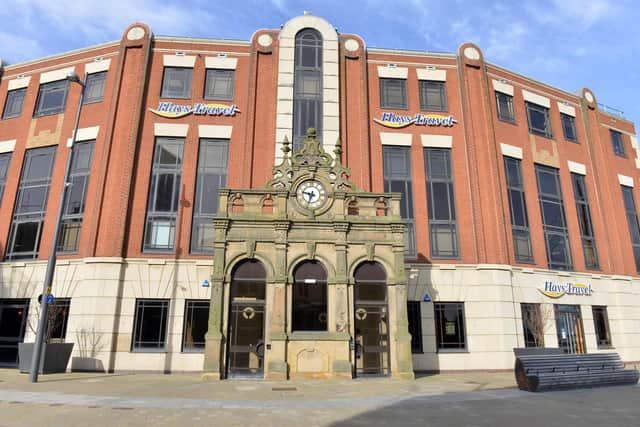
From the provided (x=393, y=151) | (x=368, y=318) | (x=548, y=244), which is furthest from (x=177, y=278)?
(x=548, y=244)

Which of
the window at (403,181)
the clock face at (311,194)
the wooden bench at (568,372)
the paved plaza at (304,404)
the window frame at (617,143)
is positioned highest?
the window frame at (617,143)

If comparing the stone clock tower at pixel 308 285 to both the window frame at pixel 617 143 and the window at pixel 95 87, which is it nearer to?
the window at pixel 95 87

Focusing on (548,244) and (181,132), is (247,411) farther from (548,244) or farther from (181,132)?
(548,244)

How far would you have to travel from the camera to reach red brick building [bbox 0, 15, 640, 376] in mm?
20641

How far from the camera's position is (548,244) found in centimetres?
2448

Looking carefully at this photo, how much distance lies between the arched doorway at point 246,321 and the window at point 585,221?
2088 cm

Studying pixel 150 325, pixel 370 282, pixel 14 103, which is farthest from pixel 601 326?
pixel 14 103

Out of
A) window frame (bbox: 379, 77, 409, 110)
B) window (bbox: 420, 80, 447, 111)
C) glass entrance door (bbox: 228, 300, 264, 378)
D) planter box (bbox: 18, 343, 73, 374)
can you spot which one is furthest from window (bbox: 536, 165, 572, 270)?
planter box (bbox: 18, 343, 73, 374)

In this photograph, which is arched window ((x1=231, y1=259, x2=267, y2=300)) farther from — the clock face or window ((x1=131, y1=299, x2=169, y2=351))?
window ((x1=131, y1=299, x2=169, y2=351))

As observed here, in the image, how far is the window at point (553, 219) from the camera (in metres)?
24.6

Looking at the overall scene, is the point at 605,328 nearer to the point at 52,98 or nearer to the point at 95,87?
the point at 95,87

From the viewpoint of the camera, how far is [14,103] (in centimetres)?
2573

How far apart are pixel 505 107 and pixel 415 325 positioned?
15.0 meters

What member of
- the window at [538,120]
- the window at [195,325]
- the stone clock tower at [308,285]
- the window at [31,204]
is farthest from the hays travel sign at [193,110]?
the window at [538,120]
